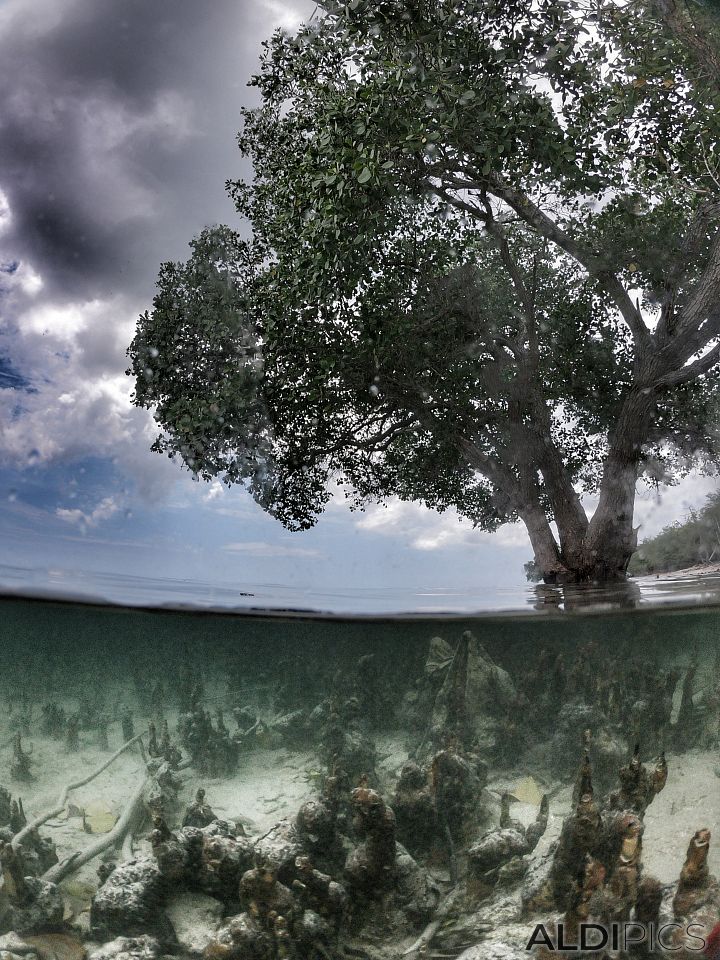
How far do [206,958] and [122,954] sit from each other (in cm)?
13

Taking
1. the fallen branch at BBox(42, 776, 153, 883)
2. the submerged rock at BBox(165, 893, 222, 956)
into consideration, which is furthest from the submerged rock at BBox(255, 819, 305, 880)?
the fallen branch at BBox(42, 776, 153, 883)

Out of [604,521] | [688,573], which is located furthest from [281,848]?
[688,573]

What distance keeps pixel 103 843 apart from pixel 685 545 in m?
1.15

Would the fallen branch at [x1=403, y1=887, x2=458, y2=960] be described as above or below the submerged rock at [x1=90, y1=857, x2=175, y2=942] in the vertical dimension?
below

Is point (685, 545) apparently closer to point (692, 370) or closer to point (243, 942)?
point (692, 370)

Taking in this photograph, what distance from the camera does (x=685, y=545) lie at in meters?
1.41

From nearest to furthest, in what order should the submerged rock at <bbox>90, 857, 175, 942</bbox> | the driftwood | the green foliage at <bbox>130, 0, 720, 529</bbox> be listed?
the green foliage at <bbox>130, 0, 720, 529</bbox> < the submerged rock at <bbox>90, 857, 175, 942</bbox> < the driftwood

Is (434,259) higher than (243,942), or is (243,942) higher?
(434,259)

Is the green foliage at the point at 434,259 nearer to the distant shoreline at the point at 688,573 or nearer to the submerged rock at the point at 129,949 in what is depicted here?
the distant shoreline at the point at 688,573

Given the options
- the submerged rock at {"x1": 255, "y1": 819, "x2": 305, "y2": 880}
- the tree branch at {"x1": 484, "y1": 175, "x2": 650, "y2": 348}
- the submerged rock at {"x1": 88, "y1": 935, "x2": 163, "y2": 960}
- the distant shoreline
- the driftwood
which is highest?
the tree branch at {"x1": 484, "y1": 175, "x2": 650, "y2": 348}

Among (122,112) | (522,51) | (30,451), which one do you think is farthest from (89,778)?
(522,51)

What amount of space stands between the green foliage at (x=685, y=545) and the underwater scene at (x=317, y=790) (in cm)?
13

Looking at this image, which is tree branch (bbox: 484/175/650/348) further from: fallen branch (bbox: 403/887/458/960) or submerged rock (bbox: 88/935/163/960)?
submerged rock (bbox: 88/935/163/960)

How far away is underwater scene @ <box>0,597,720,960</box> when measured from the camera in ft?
4.19
